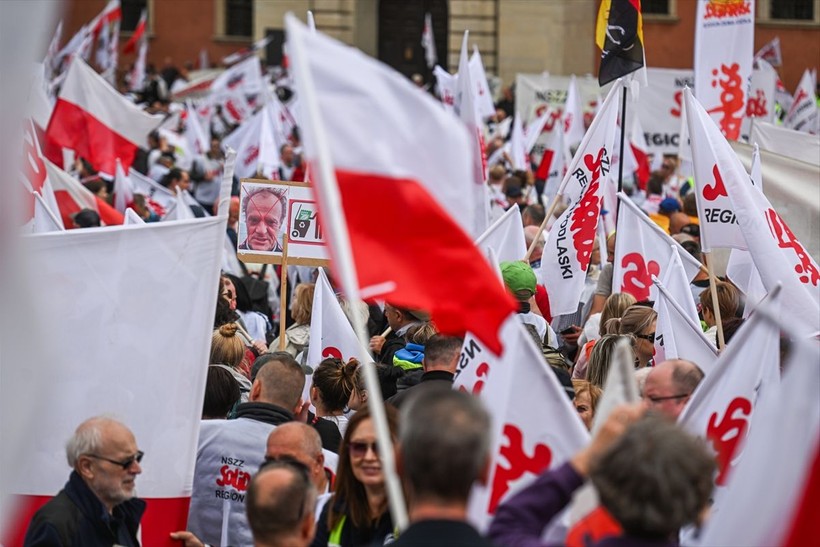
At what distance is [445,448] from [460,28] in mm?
Answer: 29906

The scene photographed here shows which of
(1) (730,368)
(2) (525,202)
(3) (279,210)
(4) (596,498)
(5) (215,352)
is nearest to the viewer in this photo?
(4) (596,498)

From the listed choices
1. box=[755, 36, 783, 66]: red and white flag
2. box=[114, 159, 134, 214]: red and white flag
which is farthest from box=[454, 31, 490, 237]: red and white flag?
box=[755, 36, 783, 66]: red and white flag

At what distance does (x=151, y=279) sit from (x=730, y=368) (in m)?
2.00

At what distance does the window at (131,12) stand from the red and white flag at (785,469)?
112 ft

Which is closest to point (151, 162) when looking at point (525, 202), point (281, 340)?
point (525, 202)

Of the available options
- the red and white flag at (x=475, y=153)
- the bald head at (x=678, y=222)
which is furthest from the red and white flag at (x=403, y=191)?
the bald head at (x=678, y=222)

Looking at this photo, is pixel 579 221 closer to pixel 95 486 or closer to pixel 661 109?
pixel 95 486

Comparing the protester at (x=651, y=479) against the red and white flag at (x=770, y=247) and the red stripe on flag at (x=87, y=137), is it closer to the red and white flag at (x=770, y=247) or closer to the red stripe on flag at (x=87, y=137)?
the red and white flag at (x=770, y=247)

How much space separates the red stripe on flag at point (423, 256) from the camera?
3762mm

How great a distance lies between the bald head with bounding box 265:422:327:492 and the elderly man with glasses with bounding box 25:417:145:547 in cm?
48

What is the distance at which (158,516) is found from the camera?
512 cm

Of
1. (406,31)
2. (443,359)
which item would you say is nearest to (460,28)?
(406,31)

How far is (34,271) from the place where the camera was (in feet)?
12.7

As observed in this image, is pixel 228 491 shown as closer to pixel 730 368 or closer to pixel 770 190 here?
pixel 730 368
